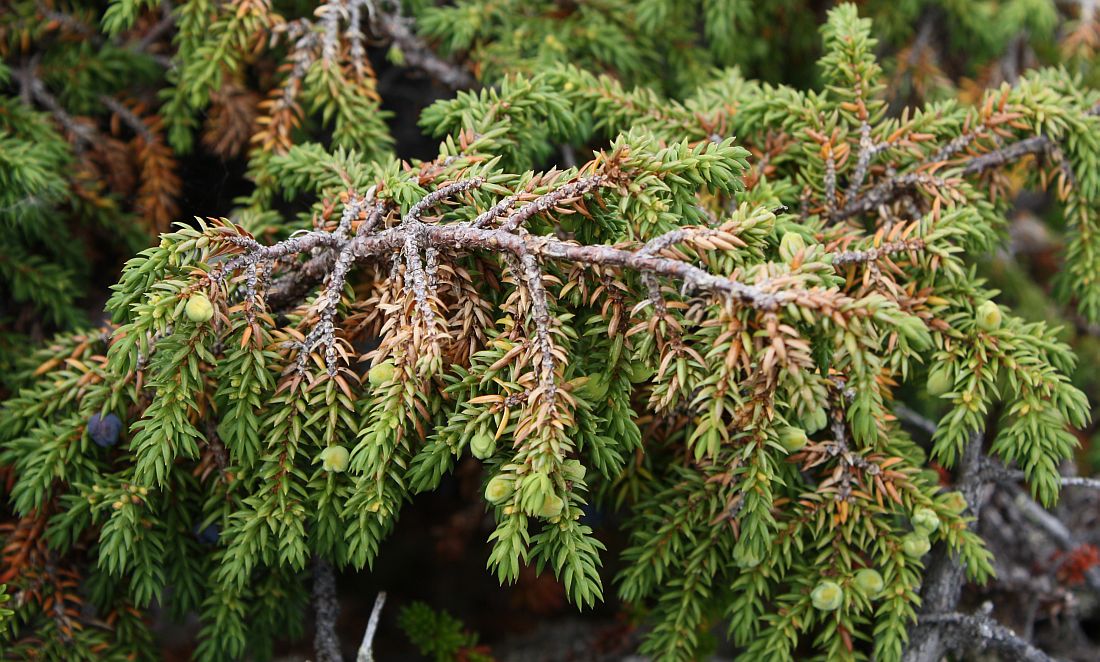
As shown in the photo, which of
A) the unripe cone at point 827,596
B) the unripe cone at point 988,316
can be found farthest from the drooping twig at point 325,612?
the unripe cone at point 988,316

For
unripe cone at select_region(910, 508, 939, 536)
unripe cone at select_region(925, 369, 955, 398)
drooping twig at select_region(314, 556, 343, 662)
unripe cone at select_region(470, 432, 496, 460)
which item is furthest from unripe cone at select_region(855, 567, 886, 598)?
drooping twig at select_region(314, 556, 343, 662)

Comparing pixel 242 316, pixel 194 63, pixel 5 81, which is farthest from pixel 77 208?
pixel 242 316

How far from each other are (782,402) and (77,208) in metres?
1.72

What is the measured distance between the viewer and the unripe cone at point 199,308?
122 cm

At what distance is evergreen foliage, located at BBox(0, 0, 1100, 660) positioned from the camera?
1.26 m

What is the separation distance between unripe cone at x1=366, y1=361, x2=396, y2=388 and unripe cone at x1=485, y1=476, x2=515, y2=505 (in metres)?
0.23

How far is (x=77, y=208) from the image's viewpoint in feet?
6.47

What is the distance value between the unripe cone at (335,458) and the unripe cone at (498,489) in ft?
0.84

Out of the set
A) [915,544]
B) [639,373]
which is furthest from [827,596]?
[639,373]

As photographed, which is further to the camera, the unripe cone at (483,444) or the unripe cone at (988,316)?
the unripe cone at (988,316)

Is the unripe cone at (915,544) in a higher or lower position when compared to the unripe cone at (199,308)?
lower

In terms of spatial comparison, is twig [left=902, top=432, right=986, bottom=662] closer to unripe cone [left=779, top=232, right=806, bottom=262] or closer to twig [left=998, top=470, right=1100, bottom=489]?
twig [left=998, top=470, right=1100, bottom=489]

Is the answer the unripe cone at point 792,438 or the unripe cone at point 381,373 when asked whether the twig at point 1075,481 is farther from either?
the unripe cone at point 381,373

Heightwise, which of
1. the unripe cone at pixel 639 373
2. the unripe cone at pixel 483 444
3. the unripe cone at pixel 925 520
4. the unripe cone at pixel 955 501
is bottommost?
the unripe cone at pixel 925 520
